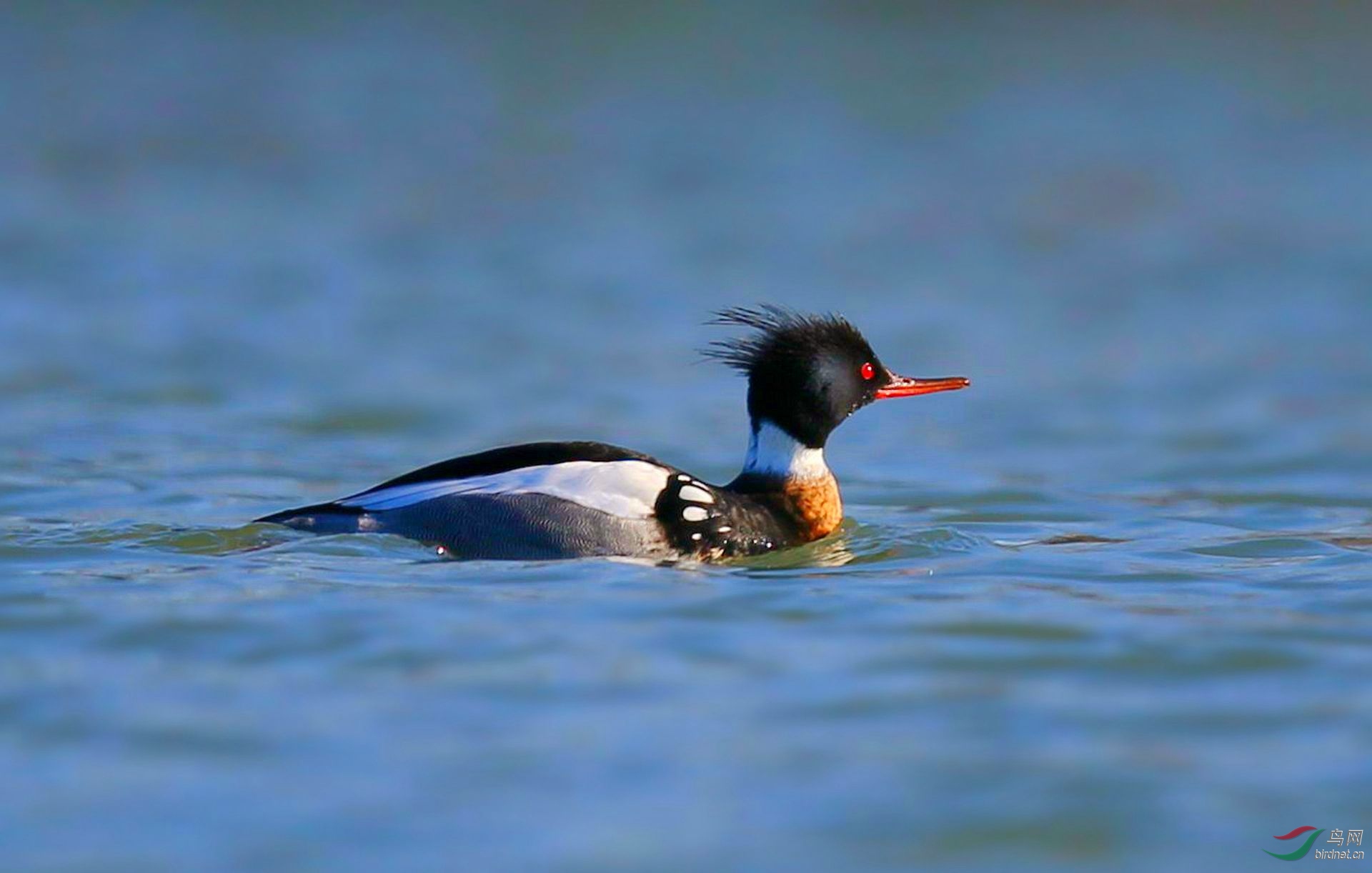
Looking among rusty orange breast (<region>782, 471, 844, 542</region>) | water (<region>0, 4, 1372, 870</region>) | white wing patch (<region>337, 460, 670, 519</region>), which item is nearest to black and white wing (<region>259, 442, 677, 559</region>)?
white wing patch (<region>337, 460, 670, 519</region>)

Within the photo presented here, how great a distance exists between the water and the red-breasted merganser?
0.97 feet

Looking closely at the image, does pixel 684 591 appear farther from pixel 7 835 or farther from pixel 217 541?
pixel 7 835

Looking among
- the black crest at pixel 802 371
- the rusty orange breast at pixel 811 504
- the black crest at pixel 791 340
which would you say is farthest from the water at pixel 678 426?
the black crest at pixel 791 340

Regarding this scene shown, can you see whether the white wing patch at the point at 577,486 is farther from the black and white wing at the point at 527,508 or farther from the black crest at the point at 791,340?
the black crest at the point at 791,340

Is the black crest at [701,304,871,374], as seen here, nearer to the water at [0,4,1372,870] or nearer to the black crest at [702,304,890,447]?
the black crest at [702,304,890,447]

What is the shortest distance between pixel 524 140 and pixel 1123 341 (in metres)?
9.16

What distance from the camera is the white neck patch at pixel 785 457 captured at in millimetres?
10211

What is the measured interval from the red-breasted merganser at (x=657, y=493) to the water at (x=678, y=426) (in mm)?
297

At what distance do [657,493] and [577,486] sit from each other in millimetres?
351

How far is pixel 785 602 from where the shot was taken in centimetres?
847

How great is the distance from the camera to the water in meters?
6.22

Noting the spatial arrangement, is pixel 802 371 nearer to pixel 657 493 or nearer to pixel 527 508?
pixel 657 493

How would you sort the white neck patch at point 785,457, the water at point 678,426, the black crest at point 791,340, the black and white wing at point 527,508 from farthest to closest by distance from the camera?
the white neck patch at point 785,457 → the black crest at point 791,340 → the black and white wing at point 527,508 → the water at point 678,426

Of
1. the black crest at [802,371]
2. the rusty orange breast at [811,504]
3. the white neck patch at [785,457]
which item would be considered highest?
the black crest at [802,371]
